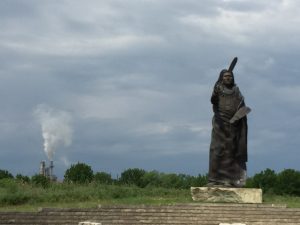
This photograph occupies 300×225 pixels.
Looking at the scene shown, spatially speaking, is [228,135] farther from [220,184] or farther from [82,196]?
[82,196]

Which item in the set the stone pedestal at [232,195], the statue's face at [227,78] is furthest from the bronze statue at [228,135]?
the stone pedestal at [232,195]

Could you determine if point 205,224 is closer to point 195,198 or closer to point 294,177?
point 195,198

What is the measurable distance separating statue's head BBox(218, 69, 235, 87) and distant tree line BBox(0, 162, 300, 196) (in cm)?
888

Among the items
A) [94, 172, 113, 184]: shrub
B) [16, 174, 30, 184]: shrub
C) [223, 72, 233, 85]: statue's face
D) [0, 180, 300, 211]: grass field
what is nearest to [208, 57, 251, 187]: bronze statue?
[223, 72, 233, 85]: statue's face

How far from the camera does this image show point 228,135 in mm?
21547

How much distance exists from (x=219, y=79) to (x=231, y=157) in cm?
250

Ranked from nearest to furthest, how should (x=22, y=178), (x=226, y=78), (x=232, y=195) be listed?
1. (x=232, y=195)
2. (x=226, y=78)
3. (x=22, y=178)

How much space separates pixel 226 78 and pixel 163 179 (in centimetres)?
1205

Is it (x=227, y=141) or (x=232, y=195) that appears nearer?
(x=232, y=195)

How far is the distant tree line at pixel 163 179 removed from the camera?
98.1 ft

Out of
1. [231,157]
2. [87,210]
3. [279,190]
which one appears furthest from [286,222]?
[279,190]

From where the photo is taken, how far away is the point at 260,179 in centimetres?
3062

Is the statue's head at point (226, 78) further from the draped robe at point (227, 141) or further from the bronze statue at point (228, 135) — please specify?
the draped robe at point (227, 141)

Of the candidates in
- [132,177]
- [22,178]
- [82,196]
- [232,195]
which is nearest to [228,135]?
[232,195]
